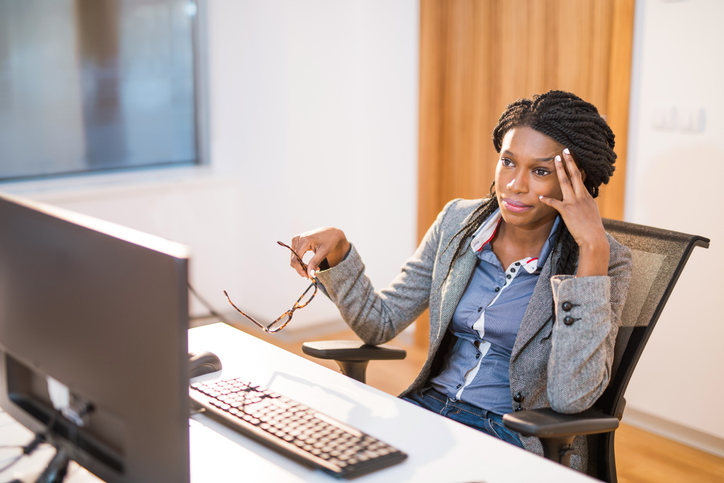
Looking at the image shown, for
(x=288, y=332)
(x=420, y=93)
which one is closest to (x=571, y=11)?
(x=420, y=93)

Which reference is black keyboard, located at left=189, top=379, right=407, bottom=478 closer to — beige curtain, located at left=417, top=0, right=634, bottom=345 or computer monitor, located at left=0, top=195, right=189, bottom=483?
computer monitor, located at left=0, top=195, right=189, bottom=483

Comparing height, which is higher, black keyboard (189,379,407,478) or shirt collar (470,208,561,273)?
shirt collar (470,208,561,273)

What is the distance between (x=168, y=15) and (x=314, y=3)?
2.65 feet

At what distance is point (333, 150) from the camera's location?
3.61 meters

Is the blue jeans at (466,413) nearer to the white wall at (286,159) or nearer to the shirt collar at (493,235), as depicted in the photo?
the shirt collar at (493,235)

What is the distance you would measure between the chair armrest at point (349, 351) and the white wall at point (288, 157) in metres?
1.91

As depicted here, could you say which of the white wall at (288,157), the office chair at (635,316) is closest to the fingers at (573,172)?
the office chair at (635,316)

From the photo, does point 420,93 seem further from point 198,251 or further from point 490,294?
point 490,294

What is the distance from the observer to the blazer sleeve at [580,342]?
1347mm

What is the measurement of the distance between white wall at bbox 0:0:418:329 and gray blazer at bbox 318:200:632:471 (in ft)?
5.72

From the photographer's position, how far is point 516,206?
1.54 meters

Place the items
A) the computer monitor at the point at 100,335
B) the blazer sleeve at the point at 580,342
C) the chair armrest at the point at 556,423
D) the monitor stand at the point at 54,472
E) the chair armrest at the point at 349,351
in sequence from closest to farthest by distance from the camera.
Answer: the computer monitor at the point at 100,335 < the monitor stand at the point at 54,472 < the chair armrest at the point at 556,423 < the blazer sleeve at the point at 580,342 < the chair armrest at the point at 349,351

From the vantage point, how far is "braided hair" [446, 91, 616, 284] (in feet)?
4.92

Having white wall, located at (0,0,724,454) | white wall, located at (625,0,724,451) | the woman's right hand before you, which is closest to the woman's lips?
the woman's right hand
